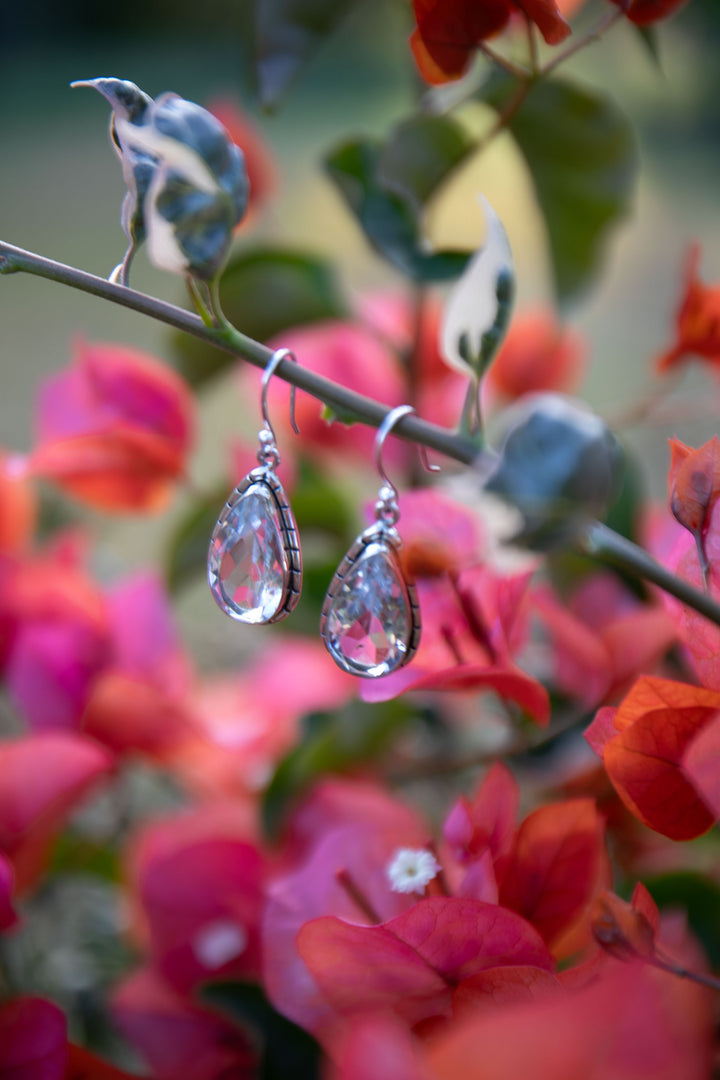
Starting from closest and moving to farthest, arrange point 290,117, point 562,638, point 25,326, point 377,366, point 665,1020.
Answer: point 665,1020, point 562,638, point 377,366, point 25,326, point 290,117

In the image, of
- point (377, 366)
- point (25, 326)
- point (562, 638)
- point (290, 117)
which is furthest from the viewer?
point (290, 117)

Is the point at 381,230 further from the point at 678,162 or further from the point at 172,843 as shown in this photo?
the point at 678,162

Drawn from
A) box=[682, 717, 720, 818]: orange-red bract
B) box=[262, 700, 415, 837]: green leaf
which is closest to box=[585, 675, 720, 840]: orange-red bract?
box=[682, 717, 720, 818]: orange-red bract

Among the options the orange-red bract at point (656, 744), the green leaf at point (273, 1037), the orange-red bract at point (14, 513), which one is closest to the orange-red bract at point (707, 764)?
the orange-red bract at point (656, 744)

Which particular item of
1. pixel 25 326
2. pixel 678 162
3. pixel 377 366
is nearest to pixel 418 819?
pixel 377 366

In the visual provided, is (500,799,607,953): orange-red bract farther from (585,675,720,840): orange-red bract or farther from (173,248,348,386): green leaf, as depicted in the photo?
(173,248,348,386): green leaf

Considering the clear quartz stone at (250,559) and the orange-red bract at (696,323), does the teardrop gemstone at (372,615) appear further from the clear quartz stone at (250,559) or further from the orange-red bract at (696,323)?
the orange-red bract at (696,323)
